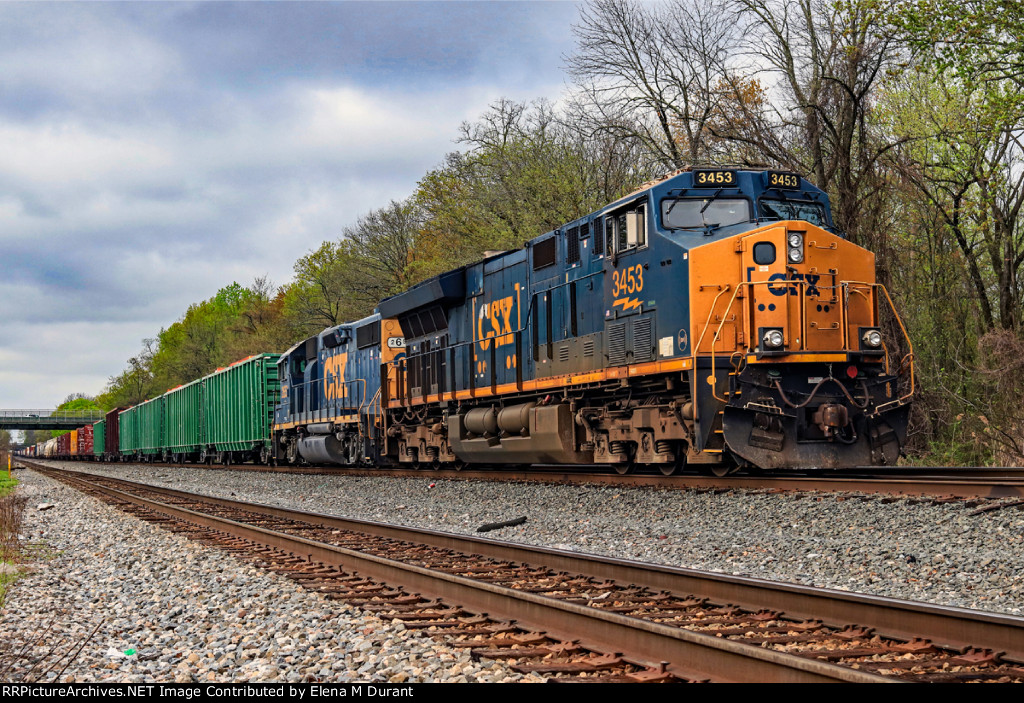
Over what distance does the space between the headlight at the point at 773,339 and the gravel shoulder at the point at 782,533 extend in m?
1.66

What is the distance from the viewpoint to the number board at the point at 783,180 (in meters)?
11.5

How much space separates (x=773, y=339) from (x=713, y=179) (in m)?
2.30

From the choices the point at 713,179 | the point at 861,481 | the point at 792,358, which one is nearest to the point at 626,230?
the point at 713,179

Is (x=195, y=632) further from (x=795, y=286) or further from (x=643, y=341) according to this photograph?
(x=795, y=286)

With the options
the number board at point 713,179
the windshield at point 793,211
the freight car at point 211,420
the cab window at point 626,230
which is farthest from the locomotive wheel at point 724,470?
the freight car at point 211,420

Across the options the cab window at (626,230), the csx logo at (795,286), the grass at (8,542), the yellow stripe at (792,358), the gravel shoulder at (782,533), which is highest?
the cab window at (626,230)

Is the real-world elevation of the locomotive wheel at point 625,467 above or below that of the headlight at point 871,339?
below

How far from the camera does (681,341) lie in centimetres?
1073

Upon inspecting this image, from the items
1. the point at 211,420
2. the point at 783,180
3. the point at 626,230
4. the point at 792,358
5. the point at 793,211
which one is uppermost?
the point at 783,180

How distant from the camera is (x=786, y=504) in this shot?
9.40 meters

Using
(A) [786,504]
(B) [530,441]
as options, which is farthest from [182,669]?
(B) [530,441]

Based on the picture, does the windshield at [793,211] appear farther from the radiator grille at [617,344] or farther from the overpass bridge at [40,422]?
the overpass bridge at [40,422]
